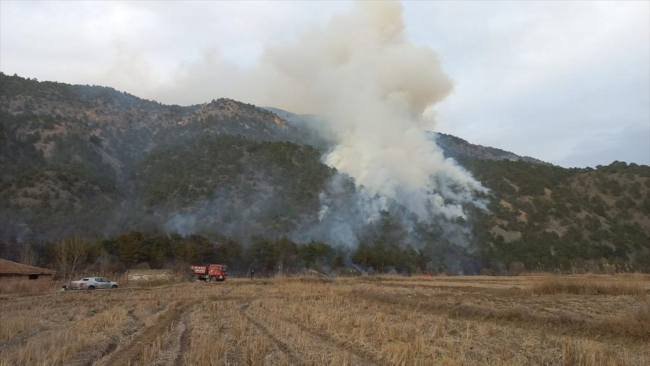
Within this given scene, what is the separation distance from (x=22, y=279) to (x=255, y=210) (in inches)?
2522

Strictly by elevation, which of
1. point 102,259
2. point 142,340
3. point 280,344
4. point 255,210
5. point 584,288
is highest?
point 255,210

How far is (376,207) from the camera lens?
10800 cm

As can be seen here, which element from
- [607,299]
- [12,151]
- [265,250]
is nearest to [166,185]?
[12,151]

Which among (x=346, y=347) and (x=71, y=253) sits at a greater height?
(x=71, y=253)

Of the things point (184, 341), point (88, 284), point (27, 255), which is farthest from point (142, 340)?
point (27, 255)

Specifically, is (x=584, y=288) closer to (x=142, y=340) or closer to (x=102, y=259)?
(x=142, y=340)

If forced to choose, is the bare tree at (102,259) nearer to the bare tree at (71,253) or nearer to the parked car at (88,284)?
the bare tree at (71,253)

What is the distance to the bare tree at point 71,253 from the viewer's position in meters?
60.2

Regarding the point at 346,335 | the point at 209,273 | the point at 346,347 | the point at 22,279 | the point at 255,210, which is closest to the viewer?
the point at 346,347

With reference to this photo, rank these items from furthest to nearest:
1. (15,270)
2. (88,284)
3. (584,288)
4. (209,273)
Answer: (209,273) → (88,284) → (15,270) → (584,288)

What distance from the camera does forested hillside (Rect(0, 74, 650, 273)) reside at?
250 feet

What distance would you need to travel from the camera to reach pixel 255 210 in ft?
347

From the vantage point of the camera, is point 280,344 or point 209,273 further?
point 209,273

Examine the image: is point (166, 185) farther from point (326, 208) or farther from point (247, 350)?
point (247, 350)
